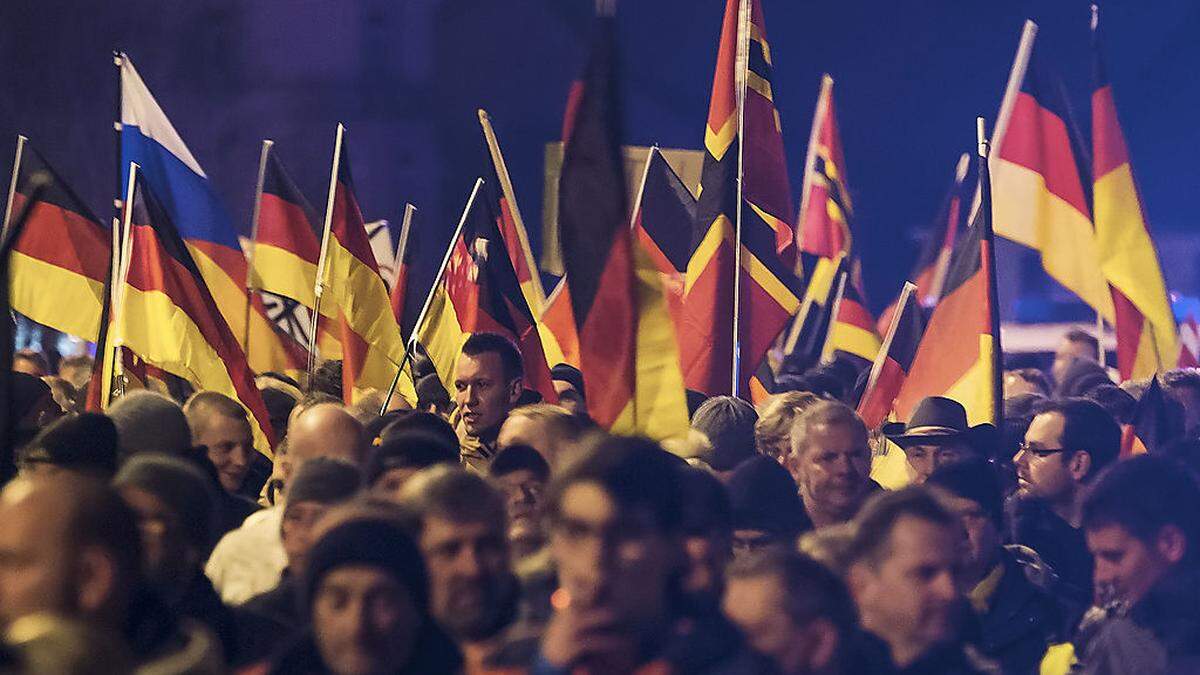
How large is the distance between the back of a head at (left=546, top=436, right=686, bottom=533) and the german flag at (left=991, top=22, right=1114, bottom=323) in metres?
5.27

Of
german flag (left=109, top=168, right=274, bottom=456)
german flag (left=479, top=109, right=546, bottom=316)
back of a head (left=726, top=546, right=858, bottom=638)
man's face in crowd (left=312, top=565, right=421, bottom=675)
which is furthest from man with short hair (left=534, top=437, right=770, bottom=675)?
german flag (left=479, top=109, right=546, bottom=316)

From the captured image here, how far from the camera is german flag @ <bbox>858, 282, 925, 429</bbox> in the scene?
9.21 m

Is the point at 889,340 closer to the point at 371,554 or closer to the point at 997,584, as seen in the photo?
the point at 997,584

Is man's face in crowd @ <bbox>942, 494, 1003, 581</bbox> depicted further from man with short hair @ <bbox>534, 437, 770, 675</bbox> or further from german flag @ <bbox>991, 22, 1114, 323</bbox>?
german flag @ <bbox>991, 22, 1114, 323</bbox>

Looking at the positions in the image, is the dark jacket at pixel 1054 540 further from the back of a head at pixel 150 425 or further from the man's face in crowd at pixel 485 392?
the back of a head at pixel 150 425

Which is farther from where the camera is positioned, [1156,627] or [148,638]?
[1156,627]

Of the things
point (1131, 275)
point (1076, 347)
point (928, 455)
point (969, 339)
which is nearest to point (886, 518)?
point (928, 455)

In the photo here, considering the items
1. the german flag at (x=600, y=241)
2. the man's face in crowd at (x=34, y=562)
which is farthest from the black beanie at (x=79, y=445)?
the man's face in crowd at (x=34, y=562)

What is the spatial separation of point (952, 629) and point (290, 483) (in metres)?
1.87

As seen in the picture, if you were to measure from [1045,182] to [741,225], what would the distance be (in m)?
1.84

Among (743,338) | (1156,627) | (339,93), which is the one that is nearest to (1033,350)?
(743,338)

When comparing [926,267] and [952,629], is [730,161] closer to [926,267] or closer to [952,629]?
[952,629]

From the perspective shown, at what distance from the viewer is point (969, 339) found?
8266 mm

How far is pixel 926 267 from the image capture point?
15195 mm
